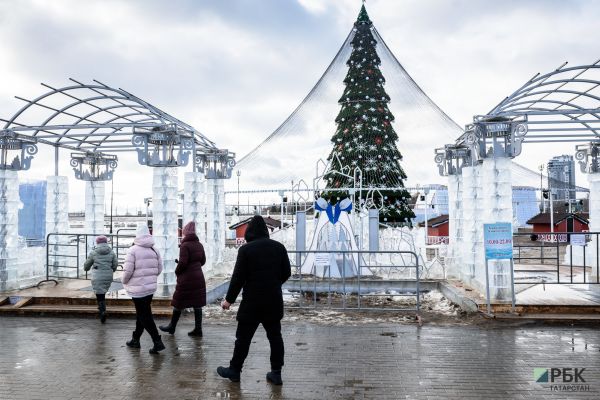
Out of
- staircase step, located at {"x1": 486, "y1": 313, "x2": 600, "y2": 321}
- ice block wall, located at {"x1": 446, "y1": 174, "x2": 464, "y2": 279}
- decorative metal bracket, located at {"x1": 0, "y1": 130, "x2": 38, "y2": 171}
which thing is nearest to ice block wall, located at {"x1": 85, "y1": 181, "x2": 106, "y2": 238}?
decorative metal bracket, located at {"x1": 0, "y1": 130, "x2": 38, "y2": 171}

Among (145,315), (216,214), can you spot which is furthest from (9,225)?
(145,315)

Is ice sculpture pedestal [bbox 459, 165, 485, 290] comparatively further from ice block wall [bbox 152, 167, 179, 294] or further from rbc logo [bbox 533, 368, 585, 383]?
ice block wall [bbox 152, 167, 179, 294]

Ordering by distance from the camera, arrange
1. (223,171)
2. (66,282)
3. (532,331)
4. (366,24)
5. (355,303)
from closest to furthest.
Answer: (532,331) → (355,303) → (66,282) → (223,171) → (366,24)

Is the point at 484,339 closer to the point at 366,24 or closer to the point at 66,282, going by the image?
the point at 66,282

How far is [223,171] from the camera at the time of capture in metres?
14.1

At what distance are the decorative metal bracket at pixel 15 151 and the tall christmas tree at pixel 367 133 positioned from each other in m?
19.2

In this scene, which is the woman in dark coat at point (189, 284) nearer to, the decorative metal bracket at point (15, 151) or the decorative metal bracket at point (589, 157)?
the decorative metal bracket at point (15, 151)

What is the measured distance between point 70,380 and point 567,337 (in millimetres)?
6777

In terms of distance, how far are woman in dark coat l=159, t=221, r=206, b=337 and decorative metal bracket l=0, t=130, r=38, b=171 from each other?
582cm

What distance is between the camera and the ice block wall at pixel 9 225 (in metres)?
11.0

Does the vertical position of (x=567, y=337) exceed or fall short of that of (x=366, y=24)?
it falls short

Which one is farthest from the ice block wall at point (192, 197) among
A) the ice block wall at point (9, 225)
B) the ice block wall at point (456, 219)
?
the ice block wall at point (456, 219)

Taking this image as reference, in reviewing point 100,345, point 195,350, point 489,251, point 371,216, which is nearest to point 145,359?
point 195,350

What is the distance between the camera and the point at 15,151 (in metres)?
11.1
